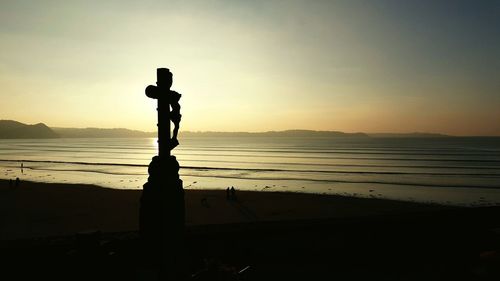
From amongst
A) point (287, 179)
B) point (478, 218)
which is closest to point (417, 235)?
point (478, 218)

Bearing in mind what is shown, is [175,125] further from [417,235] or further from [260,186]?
[260,186]

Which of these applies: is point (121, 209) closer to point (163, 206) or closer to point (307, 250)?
point (307, 250)

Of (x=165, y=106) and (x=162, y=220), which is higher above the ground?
(x=165, y=106)

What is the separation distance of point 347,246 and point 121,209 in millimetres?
16303

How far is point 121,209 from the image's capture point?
2089 centimetres

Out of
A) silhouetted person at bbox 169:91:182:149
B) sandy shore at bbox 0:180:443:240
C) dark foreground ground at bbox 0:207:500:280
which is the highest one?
silhouetted person at bbox 169:91:182:149

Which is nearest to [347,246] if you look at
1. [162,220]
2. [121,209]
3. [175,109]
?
[162,220]

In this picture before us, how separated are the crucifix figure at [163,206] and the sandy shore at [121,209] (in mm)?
12688

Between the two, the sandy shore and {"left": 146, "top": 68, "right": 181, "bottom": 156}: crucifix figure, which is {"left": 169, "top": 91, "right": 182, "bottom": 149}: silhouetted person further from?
the sandy shore

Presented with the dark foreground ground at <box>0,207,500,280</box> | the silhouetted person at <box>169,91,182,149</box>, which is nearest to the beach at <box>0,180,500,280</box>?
the dark foreground ground at <box>0,207,500,280</box>

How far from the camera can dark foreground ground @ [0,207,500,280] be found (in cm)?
751

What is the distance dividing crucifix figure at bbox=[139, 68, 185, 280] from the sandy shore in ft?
41.6

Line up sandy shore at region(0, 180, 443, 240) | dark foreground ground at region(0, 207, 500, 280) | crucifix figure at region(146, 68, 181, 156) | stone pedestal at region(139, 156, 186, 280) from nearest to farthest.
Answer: stone pedestal at region(139, 156, 186, 280) < crucifix figure at region(146, 68, 181, 156) < dark foreground ground at region(0, 207, 500, 280) < sandy shore at region(0, 180, 443, 240)

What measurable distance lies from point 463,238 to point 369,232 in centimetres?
248
